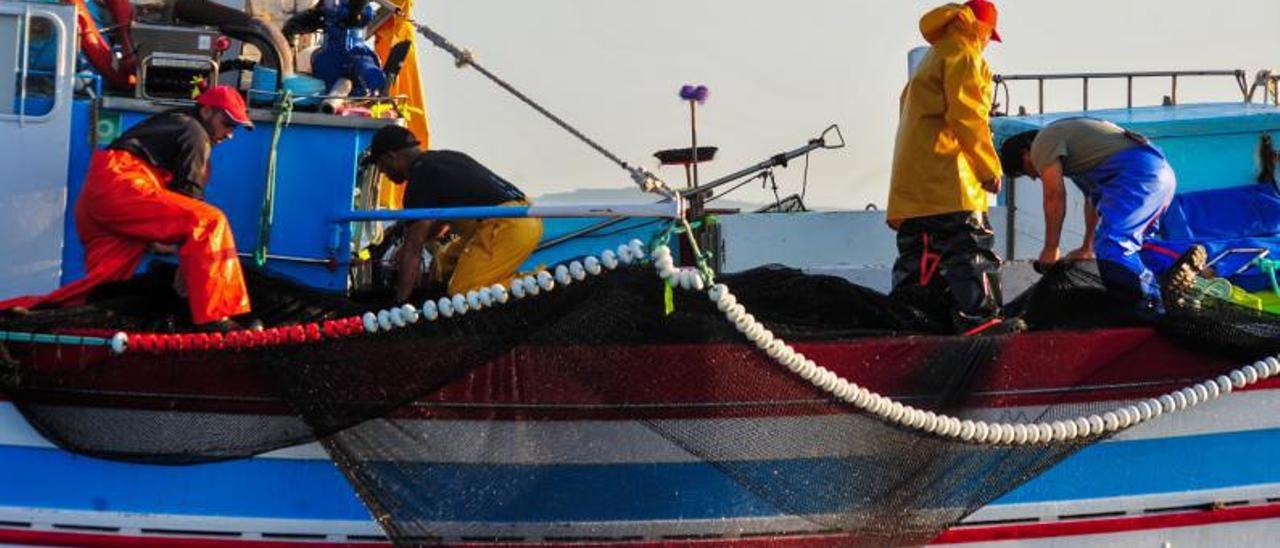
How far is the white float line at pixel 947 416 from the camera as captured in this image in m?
7.84

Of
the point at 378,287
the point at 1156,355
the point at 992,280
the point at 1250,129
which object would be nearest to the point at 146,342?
the point at 378,287

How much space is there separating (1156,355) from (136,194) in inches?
181

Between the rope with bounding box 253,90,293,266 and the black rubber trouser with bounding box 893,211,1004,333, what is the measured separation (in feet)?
9.72

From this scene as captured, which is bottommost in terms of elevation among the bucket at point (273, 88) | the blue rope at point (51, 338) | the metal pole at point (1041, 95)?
the blue rope at point (51, 338)

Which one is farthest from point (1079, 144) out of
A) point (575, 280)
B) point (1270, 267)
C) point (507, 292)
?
point (507, 292)

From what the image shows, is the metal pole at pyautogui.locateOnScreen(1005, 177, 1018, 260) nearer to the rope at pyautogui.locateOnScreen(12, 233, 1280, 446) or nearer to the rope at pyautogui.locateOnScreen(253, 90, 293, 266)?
the rope at pyautogui.locateOnScreen(12, 233, 1280, 446)

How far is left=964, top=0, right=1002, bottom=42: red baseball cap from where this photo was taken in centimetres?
916

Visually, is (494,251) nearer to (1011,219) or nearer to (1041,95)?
(1011,219)

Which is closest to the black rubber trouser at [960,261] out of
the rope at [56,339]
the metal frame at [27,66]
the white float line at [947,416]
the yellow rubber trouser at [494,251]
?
the white float line at [947,416]

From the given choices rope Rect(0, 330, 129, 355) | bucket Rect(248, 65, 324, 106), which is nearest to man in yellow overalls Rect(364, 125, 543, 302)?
bucket Rect(248, 65, 324, 106)

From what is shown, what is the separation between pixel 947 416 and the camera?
8398 mm

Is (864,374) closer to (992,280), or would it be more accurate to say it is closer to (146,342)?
(992,280)

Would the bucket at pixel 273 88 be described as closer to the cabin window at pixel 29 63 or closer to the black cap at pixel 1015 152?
the cabin window at pixel 29 63

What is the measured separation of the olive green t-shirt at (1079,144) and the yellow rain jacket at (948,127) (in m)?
0.39
